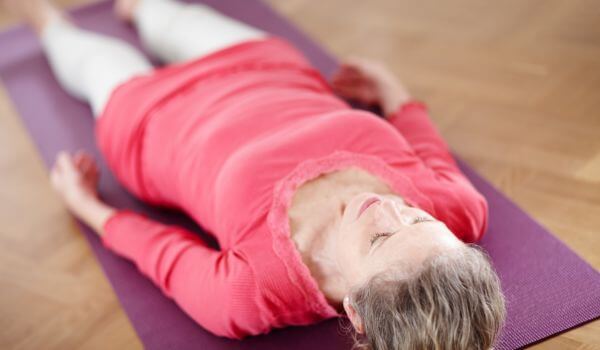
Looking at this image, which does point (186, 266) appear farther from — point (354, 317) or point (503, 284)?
point (503, 284)

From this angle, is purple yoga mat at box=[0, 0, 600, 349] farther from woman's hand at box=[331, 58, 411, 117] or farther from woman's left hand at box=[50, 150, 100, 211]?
woman's hand at box=[331, 58, 411, 117]

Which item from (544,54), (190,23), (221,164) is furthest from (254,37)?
(544,54)

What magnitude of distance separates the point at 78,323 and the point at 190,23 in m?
0.93

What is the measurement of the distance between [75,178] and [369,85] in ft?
2.86

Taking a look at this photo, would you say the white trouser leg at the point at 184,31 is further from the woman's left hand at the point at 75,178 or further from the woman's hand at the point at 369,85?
the woman's left hand at the point at 75,178

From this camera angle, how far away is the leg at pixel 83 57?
5.88ft

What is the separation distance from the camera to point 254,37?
185 centimetres

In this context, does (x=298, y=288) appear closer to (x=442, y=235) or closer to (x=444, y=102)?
(x=442, y=235)

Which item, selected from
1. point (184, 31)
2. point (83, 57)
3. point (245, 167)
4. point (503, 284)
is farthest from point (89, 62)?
point (503, 284)

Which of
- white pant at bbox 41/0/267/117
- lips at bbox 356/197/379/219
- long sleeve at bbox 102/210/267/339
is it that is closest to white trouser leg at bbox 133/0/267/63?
white pant at bbox 41/0/267/117

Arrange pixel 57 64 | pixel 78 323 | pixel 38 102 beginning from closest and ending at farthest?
1. pixel 78 323
2. pixel 57 64
3. pixel 38 102

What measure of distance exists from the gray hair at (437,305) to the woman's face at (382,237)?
0.02m

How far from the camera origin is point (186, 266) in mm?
1377

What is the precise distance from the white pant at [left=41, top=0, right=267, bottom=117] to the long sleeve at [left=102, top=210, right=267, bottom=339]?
17.1 inches
